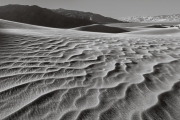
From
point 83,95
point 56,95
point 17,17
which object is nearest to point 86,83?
point 83,95

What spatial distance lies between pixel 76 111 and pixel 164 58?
2.54m

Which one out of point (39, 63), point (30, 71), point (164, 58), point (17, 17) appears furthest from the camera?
point (17, 17)

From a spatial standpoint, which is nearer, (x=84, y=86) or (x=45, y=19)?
(x=84, y=86)

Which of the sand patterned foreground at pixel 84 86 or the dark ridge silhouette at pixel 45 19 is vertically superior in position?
the sand patterned foreground at pixel 84 86

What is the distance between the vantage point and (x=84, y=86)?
85.0 inches

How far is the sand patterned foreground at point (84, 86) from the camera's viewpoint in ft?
5.47

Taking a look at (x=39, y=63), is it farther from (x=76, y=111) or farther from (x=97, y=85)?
(x=76, y=111)

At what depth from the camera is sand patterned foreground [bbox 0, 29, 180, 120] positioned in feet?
5.47

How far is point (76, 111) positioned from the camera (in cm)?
166

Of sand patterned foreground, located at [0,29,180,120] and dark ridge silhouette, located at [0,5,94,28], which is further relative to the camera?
dark ridge silhouette, located at [0,5,94,28]

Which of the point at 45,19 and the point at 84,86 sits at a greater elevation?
the point at 84,86

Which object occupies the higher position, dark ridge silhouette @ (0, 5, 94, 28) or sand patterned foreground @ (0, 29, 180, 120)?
sand patterned foreground @ (0, 29, 180, 120)

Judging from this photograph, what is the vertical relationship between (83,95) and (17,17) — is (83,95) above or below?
above

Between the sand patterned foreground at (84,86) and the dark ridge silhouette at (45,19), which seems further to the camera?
the dark ridge silhouette at (45,19)
